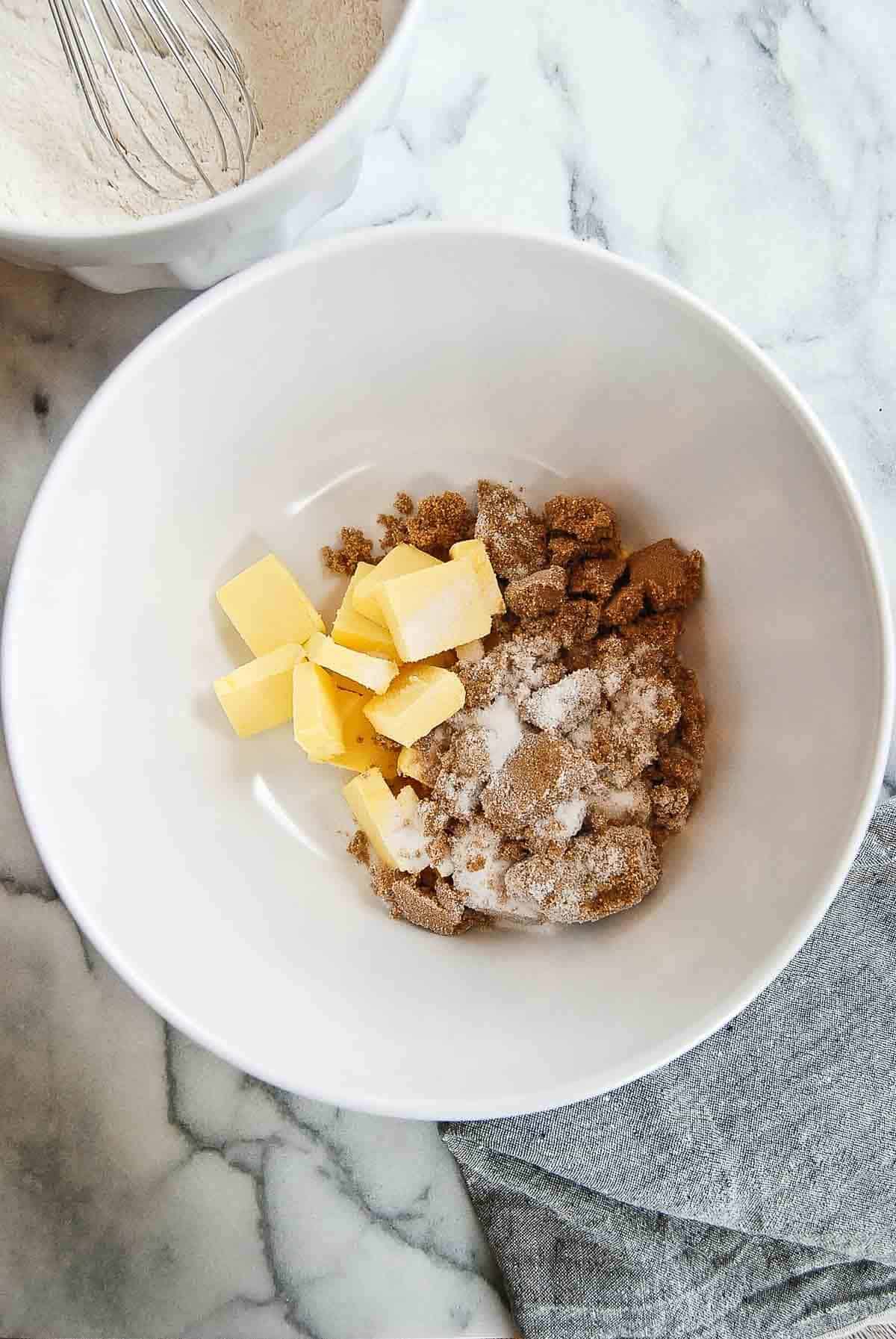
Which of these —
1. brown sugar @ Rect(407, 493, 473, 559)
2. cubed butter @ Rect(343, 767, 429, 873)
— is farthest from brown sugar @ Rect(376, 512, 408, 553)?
cubed butter @ Rect(343, 767, 429, 873)

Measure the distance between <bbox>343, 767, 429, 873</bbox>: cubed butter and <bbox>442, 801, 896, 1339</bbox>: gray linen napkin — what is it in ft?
1.04

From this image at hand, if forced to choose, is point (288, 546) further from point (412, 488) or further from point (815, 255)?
point (815, 255)

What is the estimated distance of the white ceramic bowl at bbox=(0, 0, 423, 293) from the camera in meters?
0.70

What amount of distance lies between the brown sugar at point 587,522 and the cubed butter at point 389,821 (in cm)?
28

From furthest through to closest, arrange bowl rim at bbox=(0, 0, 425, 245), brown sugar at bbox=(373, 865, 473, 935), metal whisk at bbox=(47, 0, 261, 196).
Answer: brown sugar at bbox=(373, 865, 473, 935) < metal whisk at bbox=(47, 0, 261, 196) < bowl rim at bbox=(0, 0, 425, 245)

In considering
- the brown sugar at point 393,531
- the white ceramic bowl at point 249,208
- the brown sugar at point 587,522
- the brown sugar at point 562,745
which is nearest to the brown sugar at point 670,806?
the brown sugar at point 562,745

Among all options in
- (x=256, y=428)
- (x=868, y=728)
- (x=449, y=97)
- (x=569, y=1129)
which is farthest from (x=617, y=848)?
(x=449, y=97)

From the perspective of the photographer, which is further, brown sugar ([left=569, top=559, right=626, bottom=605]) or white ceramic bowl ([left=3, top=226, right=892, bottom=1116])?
brown sugar ([left=569, top=559, right=626, bottom=605])

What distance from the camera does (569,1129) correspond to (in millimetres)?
1032

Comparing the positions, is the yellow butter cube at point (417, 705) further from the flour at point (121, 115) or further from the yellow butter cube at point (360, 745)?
the flour at point (121, 115)

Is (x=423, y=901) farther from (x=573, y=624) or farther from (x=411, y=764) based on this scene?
(x=573, y=624)

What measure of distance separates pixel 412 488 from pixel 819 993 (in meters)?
0.65

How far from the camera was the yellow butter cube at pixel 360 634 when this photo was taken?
0.95 metres

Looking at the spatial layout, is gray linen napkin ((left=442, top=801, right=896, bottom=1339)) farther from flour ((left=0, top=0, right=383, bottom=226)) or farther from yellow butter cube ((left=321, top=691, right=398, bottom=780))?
flour ((left=0, top=0, right=383, bottom=226))
